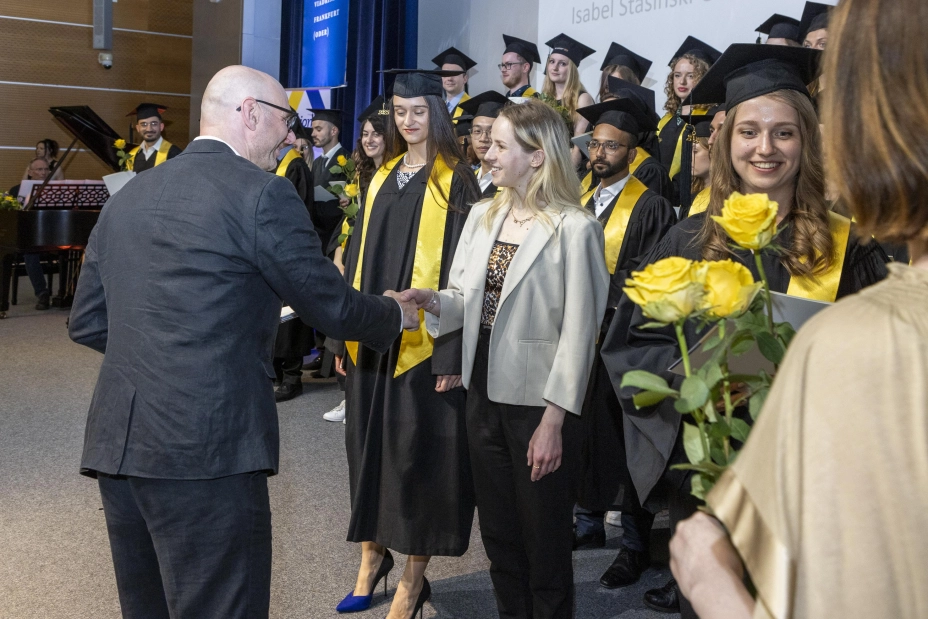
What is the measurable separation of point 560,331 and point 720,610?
65.3 inches

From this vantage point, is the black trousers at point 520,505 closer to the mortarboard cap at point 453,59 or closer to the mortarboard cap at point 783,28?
the mortarboard cap at point 783,28

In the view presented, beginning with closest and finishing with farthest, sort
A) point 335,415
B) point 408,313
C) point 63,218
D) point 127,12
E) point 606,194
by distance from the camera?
point 408,313 → point 606,194 → point 335,415 → point 63,218 → point 127,12

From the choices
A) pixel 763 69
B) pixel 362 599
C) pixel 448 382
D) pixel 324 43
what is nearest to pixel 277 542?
pixel 362 599

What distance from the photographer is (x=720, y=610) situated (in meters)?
0.79

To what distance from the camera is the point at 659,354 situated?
185 centimetres

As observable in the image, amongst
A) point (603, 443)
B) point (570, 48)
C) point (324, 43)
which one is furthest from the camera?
point (324, 43)

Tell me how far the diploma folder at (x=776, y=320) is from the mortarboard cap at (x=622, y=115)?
265 cm

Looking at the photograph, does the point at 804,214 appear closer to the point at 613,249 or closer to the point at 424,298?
the point at 424,298

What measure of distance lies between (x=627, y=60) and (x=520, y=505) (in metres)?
3.66

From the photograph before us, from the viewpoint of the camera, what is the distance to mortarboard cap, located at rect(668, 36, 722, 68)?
4887 millimetres

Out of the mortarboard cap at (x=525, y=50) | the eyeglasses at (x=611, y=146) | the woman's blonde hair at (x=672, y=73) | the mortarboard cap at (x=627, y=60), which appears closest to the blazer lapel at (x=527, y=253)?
the eyeglasses at (x=611, y=146)

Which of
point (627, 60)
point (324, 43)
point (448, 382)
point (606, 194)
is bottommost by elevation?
point (448, 382)

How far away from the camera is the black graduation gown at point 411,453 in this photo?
2.85 m

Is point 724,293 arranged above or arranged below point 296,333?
above
